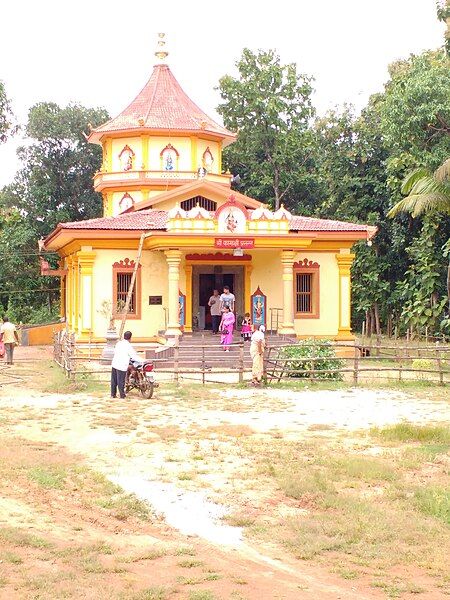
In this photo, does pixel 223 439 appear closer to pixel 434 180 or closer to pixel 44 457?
pixel 44 457

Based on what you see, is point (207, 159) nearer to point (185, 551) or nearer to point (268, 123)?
point (268, 123)

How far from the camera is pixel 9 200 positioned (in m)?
45.9

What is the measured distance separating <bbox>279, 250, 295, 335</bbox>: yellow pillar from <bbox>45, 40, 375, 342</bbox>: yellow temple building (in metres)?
0.03

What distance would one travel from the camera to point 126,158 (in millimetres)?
Result: 33156

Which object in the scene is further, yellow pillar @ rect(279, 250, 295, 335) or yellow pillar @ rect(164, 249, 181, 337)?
yellow pillar @ rect(279, 250, 295, 335)

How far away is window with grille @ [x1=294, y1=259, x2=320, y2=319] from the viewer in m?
29.1

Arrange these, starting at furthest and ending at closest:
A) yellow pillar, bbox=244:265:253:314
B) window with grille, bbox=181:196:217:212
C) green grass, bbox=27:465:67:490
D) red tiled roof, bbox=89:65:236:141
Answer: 1. red tiled roof, bbox=89:65:236:141
2. window with grille, bbox=181:196:217:212
3. yellow pillar, bbox=244:265:253:314
4. green grass, bbox=27:465:67:490

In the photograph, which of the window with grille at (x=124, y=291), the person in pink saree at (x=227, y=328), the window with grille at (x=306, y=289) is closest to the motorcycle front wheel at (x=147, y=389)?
the person in pink saree at (x=227, y=328)

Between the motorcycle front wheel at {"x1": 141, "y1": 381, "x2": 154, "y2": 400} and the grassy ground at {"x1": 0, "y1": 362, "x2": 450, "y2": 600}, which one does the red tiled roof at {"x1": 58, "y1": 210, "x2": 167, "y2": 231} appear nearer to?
the motorcycle front wheel at {"x1": 141, "y1": 381, "x2": 154, "y2": 400}

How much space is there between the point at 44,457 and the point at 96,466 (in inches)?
31.6

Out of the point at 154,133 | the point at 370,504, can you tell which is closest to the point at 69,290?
the point at 154,133

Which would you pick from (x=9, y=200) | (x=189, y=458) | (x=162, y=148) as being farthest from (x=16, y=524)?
(x=9, y=200)

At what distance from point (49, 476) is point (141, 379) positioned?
725 cm

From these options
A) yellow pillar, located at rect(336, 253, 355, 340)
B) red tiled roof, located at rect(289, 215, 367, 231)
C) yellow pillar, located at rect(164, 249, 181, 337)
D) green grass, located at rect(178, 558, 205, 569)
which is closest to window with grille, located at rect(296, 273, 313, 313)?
yellow pillar, located at rect(336, 253, 355, 340)
